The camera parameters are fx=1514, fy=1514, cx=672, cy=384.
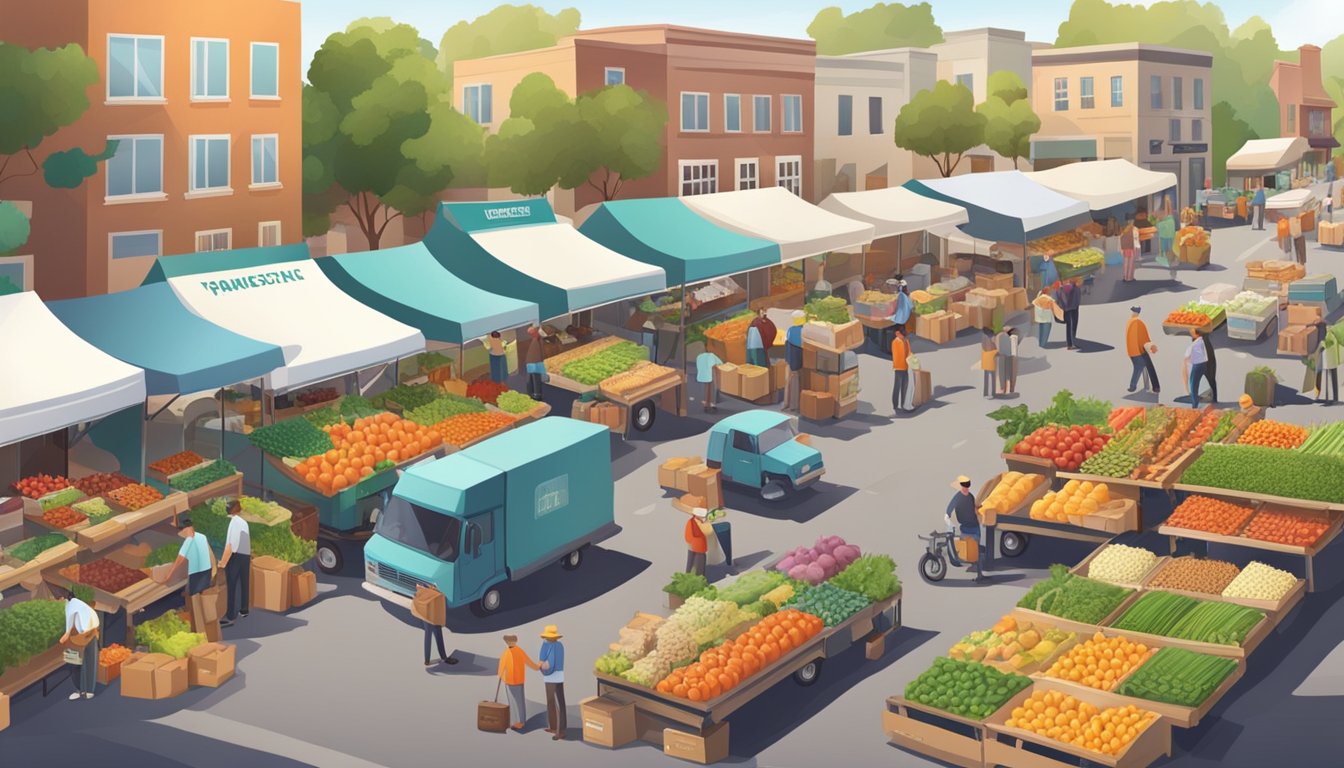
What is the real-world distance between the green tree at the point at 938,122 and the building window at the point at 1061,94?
54.1ft

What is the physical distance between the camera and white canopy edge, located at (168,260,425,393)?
22.1 m

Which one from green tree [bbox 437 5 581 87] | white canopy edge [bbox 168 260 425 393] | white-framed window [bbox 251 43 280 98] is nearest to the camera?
white canopy edge [bbox 168 260 425 393]

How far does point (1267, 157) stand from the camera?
248ft

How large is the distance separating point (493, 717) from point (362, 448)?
7.15 m

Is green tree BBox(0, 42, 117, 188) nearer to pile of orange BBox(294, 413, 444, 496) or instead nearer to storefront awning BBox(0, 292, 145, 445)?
storefront awning BBox(0, 292, 145, 445)

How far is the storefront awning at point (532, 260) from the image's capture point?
27250mm

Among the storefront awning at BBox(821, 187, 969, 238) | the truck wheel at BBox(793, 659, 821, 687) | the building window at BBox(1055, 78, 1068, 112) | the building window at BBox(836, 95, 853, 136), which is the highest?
the building window at BBox(1055, 78, 1068, 112)

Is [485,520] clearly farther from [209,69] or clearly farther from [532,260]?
[209,69]

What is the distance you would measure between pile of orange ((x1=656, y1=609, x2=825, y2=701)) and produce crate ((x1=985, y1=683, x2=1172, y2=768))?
2429 mm

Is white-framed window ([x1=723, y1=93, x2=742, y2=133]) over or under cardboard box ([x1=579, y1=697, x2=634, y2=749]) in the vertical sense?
over

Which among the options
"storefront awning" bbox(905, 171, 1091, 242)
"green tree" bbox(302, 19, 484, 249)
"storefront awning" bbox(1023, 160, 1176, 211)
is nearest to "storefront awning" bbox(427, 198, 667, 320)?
"storefront awning" bbox(905, 171, 1091, 242)

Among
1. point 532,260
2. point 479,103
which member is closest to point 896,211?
point 532,260

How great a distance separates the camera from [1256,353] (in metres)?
32.3

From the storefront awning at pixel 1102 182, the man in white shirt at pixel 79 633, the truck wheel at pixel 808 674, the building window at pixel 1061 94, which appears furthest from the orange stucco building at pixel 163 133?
the building window at pixel 1061 94
